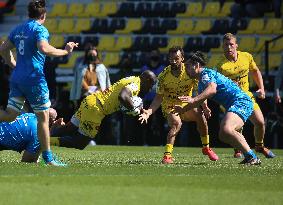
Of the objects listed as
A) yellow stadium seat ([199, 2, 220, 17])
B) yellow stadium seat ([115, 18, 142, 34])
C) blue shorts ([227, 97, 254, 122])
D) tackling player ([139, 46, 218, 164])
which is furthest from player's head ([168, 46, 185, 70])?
yellow stadium seat ([115, 18, 142, 34])

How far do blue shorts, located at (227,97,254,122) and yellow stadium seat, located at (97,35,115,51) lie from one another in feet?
50.2

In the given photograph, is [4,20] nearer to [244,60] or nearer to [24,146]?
[244,60]

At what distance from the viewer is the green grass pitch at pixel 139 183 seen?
9953 millimetres

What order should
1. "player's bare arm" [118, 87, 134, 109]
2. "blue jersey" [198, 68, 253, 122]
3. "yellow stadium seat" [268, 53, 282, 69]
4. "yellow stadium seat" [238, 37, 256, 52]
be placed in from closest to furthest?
"blue jersey" [198, 68, 253, 122], "player's bare arm" [118, 87, 134, 109], "yellow stadium seat" [268, 53, 282, 69], "yellow stadium seat" [238, 37, 256, 52]

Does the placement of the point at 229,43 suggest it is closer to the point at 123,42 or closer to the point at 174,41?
the point at 174,41

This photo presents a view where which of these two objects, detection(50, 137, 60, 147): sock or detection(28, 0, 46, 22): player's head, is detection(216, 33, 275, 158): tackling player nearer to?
detection(50, 137, 60, 147): sock

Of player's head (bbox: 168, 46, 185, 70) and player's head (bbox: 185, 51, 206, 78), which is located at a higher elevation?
player's head (bbox: 185, 51, 206, 78)

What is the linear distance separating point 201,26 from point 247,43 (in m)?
1.69

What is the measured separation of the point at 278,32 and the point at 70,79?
19.8 ft

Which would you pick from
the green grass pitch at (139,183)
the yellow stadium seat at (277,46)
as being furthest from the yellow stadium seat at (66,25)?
the green grass pitch at (139,183)

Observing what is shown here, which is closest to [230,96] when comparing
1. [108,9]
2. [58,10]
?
[108,9]

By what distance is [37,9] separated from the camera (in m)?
13.8

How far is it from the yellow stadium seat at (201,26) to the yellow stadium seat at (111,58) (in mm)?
2327

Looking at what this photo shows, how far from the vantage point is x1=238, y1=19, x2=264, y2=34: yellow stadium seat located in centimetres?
2894
